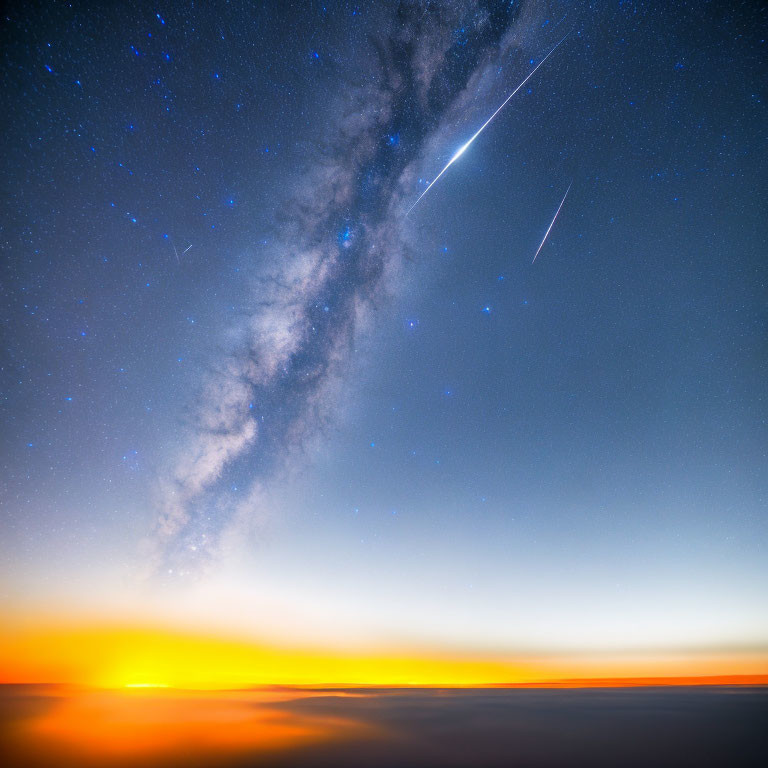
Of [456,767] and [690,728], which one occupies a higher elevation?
[456,767]

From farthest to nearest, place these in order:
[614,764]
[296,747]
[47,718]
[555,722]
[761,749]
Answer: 1. [47,718]
2. [555,722]
3. [296,747]
4. [761,749]
5. [614,764]

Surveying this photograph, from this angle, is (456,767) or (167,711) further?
(167,711)

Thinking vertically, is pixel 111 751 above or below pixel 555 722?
above

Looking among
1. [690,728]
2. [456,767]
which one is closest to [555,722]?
[690,728]

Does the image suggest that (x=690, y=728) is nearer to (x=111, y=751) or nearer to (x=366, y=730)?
(x=366, y=730)

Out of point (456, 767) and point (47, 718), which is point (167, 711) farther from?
point (456, 767)

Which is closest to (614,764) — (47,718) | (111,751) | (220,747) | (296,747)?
(296,747)

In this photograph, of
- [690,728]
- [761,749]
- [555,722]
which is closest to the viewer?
[761,749]

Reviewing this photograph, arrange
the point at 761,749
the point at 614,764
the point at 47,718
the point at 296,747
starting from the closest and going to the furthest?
the point at 614,764 → the point at 761,749 → the point at 296,747 → the point at 47,718

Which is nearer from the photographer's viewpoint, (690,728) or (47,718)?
(690,728)
